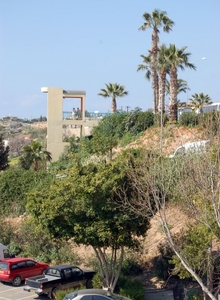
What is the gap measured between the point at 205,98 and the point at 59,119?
921 inches

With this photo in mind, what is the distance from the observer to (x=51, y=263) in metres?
25.9

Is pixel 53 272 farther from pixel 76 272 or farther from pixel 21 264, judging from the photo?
pixel 21 264

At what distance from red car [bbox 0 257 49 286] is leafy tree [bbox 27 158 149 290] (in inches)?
192

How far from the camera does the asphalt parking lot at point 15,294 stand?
2048 centimetres

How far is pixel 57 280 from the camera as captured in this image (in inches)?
794

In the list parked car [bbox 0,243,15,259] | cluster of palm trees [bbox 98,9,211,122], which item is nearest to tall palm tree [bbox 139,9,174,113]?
cluster of palm trees [bbox 98,9,211,122]

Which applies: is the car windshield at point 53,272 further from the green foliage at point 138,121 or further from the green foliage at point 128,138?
the green foliage at point 138,121

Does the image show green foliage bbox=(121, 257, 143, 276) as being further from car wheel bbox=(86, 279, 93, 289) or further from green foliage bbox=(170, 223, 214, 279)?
green foliage bbox=(170, 223, 214, 279)

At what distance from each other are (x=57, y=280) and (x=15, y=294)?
7.12ft

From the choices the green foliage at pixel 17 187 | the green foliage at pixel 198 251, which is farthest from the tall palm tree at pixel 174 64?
the green foliage at pixel 198 251

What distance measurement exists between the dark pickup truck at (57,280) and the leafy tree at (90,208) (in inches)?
90.0

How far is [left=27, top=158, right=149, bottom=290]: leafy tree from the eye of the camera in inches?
701

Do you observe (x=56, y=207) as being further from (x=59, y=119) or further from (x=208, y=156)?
(x=59, y=119)

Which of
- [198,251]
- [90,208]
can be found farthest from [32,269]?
[198,251]
